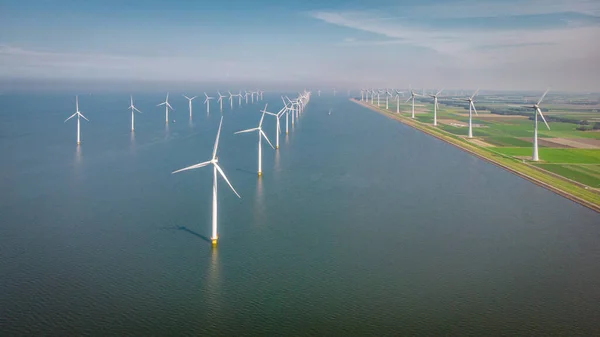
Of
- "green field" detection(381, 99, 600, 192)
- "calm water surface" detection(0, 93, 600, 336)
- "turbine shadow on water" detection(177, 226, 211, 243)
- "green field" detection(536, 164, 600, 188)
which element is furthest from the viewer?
"green field" detection(381, 99, 600, 192)

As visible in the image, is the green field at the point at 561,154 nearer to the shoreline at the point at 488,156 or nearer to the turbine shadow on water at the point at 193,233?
the shoreline at the point at 488,156

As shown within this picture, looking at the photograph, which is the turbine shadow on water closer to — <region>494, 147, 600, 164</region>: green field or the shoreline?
the shoreline

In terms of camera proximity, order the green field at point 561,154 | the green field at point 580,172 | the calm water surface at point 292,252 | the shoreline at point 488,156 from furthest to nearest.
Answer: the green field at point 561,154 → the green field at point 580,172 → the shoreline at point 488,156 → the calm water surface at point 292,252

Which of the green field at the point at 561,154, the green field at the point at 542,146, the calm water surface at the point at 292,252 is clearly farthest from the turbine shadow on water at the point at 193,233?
the green field at the point at 561,154

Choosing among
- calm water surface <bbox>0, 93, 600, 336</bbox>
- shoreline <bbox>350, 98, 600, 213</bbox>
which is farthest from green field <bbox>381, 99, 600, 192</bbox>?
calm water surface <bbox>0, 93, 600, 336</bbox>

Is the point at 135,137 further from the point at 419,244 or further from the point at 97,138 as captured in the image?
the point at 419,244

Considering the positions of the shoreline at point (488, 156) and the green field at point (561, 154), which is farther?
the green field at point (561, 154)

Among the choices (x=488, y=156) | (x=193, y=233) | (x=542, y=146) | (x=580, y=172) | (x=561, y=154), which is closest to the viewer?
(x=193, y=233)

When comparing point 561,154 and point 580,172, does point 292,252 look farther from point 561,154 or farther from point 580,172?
point 561,154

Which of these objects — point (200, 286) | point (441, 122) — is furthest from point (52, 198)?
point (441, 122)

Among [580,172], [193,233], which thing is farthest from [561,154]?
[193,233]
